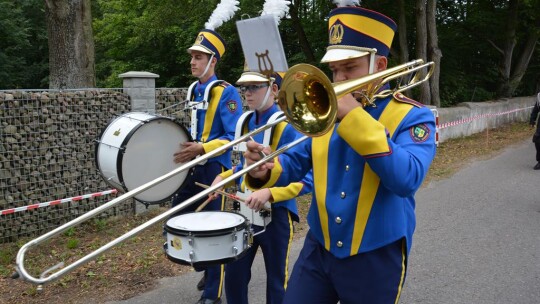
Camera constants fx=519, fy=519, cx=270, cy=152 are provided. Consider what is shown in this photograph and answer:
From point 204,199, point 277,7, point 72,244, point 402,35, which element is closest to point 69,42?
point 72,244

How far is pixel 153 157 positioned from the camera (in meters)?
4.17

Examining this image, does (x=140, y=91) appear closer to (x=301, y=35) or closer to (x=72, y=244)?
(x=72, y=244)

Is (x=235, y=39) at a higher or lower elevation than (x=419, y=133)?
higher

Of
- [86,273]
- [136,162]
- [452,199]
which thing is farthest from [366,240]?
[452,199]

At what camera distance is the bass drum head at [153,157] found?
399cm

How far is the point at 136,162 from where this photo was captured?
4.06 m

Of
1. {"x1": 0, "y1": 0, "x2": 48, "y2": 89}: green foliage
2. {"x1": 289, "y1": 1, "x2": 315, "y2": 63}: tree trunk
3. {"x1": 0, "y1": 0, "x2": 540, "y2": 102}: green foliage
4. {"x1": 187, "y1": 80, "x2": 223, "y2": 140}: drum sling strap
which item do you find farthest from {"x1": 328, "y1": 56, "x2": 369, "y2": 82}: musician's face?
{"x1": 0, "y1": 0, "x2": 48, "y2": 89}: green foliage

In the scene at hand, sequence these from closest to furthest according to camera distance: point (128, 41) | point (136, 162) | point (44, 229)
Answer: point (136, 162) → point (44, 229) → point (128, 41)

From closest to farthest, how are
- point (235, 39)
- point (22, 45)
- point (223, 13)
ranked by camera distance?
point (223, 13), point (235, 39), point (22, 45)

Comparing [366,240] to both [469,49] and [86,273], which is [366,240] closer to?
[86,273]

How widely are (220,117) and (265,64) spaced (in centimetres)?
130

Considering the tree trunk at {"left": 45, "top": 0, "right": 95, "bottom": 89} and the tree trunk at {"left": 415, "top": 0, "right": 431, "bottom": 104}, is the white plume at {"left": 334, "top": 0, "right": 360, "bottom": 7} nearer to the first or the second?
the tree trunk at {"left": 45, "top": 0, "right": 95, "bottom": 89}

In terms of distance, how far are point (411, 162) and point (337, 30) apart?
704mm

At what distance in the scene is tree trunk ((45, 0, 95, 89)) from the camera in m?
8.21
